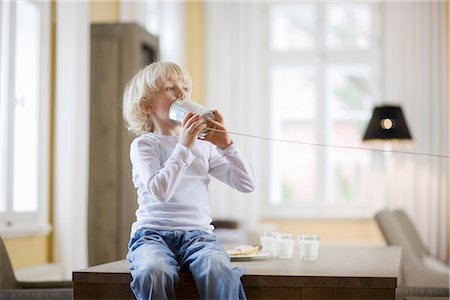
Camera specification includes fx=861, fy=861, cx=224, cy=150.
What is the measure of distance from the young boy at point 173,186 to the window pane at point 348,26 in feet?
15.9

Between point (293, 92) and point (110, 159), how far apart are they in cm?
240

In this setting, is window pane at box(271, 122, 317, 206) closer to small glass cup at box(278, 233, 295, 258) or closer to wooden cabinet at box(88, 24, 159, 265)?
wooden cabinet at box(88, 24, 159, 265)

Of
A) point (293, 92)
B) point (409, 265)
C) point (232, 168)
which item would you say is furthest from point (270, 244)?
point (293, 92)

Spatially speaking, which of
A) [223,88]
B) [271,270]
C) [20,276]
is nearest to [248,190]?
[271,270]

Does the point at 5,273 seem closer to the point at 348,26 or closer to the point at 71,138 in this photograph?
the point at 71,138

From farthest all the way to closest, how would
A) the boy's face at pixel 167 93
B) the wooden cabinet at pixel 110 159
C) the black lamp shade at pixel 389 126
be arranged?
1. the black lamp shade at pixel 389 126
2. the wooden cabinet at pixel 110 159
3. the boy's face at pixel 167 93

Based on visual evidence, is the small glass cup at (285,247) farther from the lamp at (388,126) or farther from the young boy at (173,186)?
the lamp at (388,126)

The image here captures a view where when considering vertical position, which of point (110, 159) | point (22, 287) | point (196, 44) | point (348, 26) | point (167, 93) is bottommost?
point (22, 287)

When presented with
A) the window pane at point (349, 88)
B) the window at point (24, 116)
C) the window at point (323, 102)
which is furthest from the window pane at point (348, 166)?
the window at point (24, 116)

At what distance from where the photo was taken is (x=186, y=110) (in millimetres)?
2018

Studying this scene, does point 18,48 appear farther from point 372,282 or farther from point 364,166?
point 364,166

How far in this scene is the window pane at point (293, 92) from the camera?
6.92 m

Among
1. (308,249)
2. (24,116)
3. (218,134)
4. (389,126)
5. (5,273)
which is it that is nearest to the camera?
(218,134)

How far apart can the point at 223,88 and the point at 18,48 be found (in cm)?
271
